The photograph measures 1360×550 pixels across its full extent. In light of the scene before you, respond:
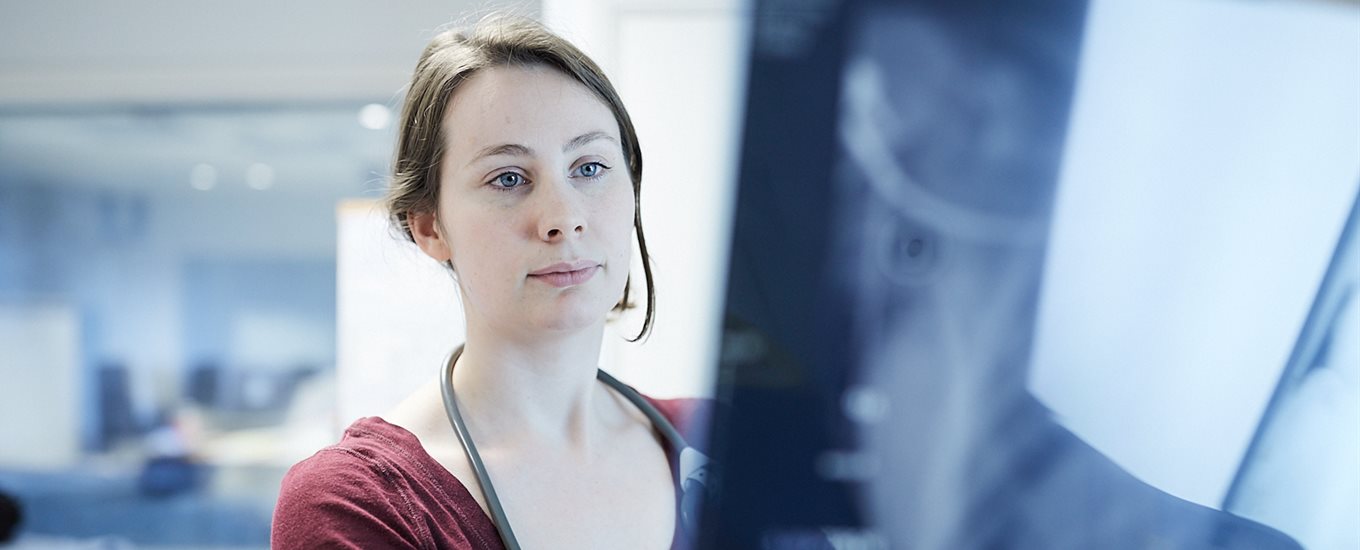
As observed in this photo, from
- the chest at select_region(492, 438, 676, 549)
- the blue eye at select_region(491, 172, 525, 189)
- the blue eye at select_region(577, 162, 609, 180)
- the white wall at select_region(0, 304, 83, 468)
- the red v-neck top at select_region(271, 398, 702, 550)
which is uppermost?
the blue eye at select_region(577, 162, 609, 180)

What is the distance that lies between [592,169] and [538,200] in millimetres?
50

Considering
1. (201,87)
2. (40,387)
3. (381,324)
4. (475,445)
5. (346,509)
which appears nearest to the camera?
(346,509)

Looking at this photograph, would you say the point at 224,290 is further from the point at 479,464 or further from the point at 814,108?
the point at 814,108

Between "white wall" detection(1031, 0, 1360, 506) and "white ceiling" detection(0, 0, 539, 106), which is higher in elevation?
"white wall" detection(1031, 0, 1360, 506)

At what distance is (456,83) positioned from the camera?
2.33 feet

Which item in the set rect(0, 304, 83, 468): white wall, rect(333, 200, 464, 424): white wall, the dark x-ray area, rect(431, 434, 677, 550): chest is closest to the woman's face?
rect(431, 434, 677, 550): chest

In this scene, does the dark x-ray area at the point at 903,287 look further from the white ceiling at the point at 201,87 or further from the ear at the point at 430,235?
the white ceiling at the point at 201,87

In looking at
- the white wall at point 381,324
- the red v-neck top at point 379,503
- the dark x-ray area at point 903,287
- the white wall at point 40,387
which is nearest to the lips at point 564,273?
the red v-neck top at point 379,503

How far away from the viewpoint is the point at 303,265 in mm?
2221

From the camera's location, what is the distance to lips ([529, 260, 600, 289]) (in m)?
0.64

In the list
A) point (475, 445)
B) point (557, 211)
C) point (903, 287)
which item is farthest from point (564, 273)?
point (903, 287)

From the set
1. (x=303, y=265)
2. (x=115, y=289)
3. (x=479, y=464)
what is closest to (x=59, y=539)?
(x=115, y=289)

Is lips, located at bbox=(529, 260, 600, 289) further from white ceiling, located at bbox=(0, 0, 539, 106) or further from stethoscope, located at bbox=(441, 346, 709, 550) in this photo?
white ceiling, located at bbox=(0, 0, 539, 106)

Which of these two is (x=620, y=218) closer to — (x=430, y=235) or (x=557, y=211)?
(x=557, y=211)
